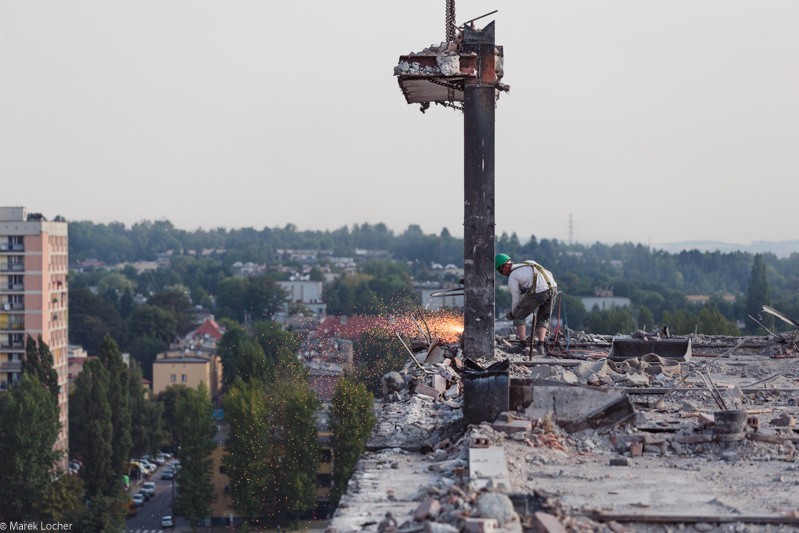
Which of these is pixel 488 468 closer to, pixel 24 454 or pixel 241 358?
pixel 24 454

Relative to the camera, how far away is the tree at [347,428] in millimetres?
49781

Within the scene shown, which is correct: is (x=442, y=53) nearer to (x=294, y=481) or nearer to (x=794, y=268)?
(x=294, y=481)

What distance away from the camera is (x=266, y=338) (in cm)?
8594

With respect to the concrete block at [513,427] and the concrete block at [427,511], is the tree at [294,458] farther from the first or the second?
the concrete block at [427,511]

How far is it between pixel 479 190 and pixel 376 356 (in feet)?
179

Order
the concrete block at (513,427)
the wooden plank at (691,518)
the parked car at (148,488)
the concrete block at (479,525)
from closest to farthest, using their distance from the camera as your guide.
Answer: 1. the concrete block at (479,525)
2. the wooden plank at (691,518)
3. the concrete block at (513,427)
4. the parked car at (148,488)

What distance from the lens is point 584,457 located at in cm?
901

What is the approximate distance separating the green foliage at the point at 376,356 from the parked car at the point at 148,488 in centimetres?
1040

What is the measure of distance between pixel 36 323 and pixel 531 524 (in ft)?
228

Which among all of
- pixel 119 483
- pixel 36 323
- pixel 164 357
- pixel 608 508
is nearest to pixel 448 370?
pixel 608 508

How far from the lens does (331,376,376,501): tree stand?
163ft

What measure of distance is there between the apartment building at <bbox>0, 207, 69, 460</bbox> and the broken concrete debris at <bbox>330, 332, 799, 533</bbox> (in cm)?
6311

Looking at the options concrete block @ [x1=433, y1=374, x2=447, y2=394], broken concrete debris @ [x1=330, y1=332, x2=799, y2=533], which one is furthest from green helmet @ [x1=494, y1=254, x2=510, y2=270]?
concrete block @ [x1=433, y1=374, x2=447, y2=394]

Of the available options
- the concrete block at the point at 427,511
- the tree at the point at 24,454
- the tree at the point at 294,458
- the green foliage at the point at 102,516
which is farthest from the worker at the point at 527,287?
the tree at the point at 24,454
